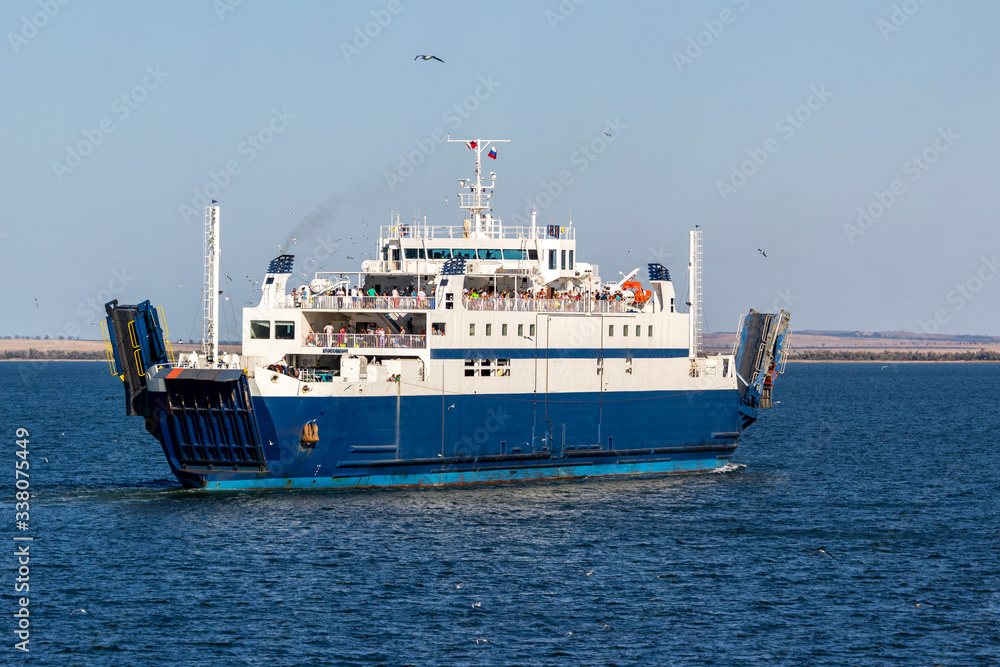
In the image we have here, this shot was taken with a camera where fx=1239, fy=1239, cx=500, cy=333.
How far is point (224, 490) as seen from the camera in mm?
39688

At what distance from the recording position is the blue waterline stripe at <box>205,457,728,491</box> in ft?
130

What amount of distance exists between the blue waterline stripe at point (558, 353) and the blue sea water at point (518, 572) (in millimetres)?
4626

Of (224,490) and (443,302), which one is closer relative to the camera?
(224,490)

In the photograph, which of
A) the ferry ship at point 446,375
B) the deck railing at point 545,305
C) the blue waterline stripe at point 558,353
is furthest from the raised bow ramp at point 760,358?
the deck railing at point 545,305

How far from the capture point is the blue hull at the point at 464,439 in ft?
129

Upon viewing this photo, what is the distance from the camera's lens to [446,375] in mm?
42094

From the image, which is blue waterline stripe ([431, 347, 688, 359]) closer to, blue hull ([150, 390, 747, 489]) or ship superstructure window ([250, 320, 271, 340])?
blue hull ([150, 390, 747, 489])

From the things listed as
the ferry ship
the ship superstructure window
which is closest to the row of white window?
the ferry ship

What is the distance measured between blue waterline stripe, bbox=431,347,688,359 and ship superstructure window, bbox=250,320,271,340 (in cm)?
566

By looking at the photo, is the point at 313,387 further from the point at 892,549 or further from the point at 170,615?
the point at 892,549

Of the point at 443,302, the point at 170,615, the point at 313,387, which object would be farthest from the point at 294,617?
the point at 443,302

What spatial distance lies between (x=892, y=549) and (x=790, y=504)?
755 cm

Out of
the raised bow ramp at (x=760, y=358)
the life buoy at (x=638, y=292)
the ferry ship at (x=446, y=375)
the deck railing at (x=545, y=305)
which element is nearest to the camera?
the ferry ship at (x=446, y=375)

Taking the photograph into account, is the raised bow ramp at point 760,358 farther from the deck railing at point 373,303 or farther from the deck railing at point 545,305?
the deck railing at point 373,303
